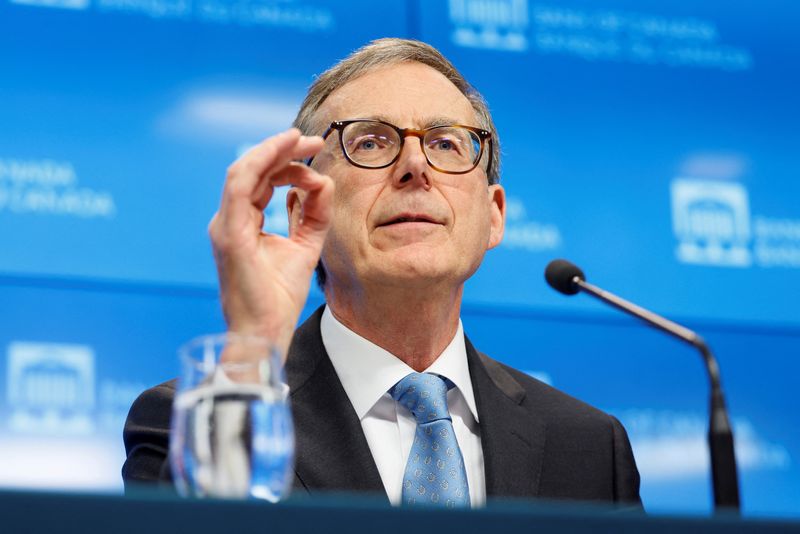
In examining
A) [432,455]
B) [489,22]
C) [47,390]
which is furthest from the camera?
[489,22]

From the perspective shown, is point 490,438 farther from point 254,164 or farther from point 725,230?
point 725,230

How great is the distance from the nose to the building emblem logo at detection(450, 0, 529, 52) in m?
1.18

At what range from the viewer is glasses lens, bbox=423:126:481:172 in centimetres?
221

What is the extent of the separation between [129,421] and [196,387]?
82 cm

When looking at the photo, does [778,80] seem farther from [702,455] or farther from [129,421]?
[129,421]

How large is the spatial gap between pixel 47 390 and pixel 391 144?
114cm

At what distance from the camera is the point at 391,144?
7.25 feet

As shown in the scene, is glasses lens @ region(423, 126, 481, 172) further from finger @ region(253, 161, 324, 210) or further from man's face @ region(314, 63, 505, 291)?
finger @ region(253, 161, 324, 210)

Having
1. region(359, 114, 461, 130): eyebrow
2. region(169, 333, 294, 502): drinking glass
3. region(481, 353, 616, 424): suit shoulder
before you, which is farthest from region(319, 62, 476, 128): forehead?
region(169, 333, 294, 502): drinking glass

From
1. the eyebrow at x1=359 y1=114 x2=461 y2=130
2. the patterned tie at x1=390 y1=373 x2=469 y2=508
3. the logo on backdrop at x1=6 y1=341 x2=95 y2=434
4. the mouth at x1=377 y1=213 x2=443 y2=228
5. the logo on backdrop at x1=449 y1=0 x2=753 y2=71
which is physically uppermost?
the logo on backdrop at x1=449 y1=0 x2=753 y2=71

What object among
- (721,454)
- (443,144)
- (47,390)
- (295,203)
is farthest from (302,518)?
(47,390)

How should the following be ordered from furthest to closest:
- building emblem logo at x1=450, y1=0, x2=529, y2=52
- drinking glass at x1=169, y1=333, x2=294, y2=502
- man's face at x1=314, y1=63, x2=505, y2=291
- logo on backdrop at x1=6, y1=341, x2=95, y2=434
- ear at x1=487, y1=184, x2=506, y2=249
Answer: building emblem logo at x1=450, y1=0, x2=529, y2=52 < logo on backdrop at x1=6, y1=341, x2=95, y2=434 < ear at x1=487, y1=184, x2=506, y2=249 < man's face at x1=314, y1=63, x2=505, y2=291 < drinking glass at x1=169, y1=333, x2=294, y2=502

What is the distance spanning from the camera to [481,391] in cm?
218

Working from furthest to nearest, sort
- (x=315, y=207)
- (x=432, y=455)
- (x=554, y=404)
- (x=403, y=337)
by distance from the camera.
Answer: (x=554, y=404) → (x=403, y=337) → (x=432, y=455) → (x=315, y=207)
